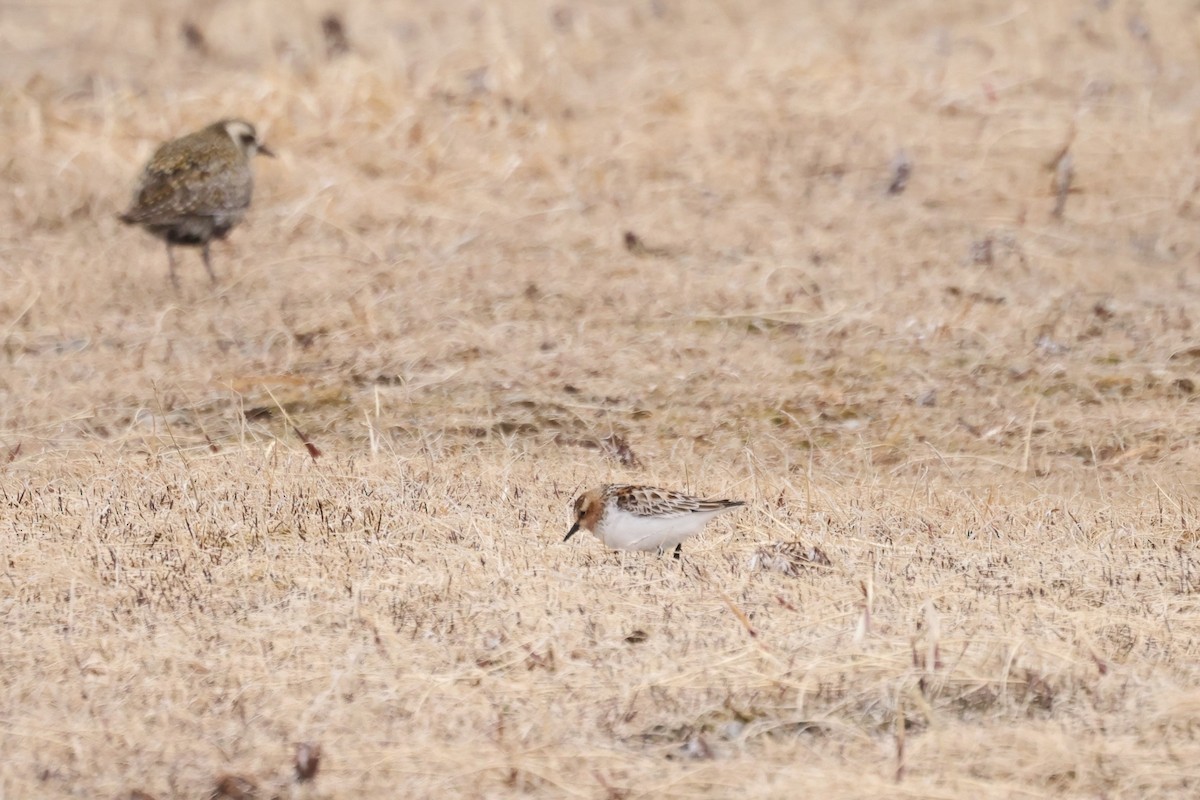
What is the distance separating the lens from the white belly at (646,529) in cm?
592

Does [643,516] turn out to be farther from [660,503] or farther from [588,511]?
[588,511]

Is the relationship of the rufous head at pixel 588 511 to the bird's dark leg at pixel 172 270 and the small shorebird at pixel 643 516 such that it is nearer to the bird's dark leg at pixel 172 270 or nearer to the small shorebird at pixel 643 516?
the small shorebird at pixel 643 516

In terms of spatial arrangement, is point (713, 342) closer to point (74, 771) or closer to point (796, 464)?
point (796, 464)

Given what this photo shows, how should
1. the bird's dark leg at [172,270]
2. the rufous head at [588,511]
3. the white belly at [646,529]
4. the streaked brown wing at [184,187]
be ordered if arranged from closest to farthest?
the white belly at [646,529], the rufous head at [588,511], the streaked brown wing at [184,187], the bird's dark leg at [172,270]

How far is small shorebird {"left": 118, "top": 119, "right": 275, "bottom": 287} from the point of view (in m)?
10.0

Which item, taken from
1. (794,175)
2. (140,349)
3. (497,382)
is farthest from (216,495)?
(794,175)

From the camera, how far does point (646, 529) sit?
5918mm

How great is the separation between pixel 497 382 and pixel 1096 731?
4784mm

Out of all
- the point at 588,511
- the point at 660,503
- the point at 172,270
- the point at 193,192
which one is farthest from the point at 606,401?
the point at 172,270

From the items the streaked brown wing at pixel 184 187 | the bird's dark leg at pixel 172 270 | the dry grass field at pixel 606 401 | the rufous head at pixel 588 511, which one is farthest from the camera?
the bird's dark leg at pixel 172 270

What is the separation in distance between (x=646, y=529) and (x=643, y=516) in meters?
0.05

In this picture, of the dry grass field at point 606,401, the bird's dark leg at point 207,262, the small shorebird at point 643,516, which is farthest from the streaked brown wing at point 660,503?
the bird's dark leg at point 207,262

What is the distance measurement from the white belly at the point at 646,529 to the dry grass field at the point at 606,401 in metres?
0.11

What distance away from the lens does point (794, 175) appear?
11992mm
